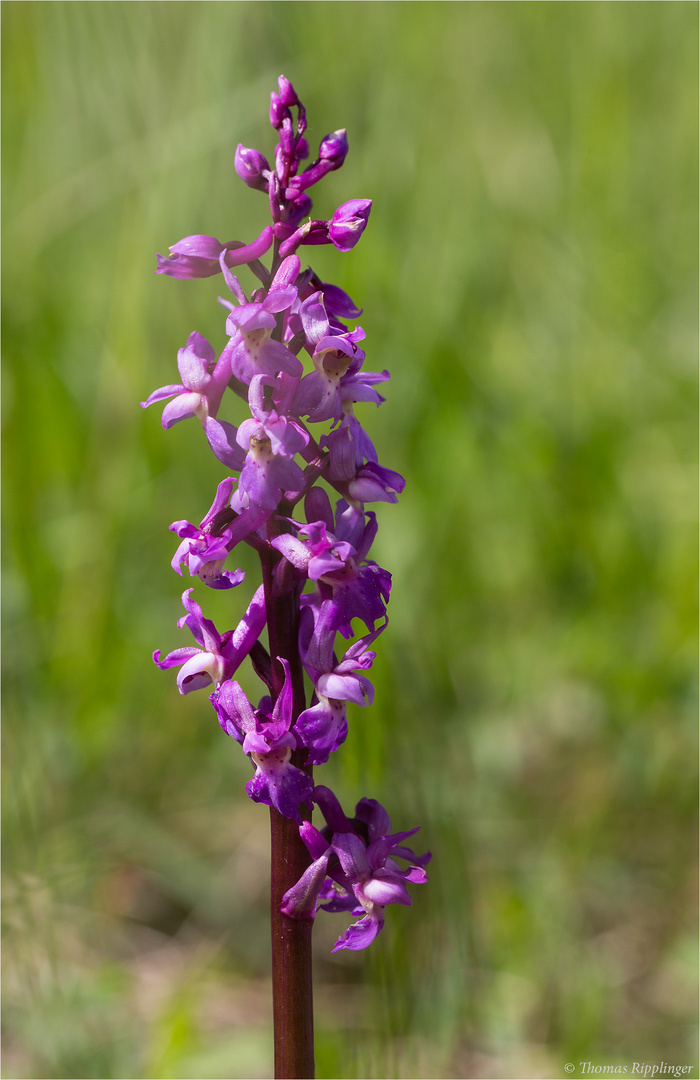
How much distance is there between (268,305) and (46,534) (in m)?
2.73

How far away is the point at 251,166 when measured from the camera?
1.31 metres

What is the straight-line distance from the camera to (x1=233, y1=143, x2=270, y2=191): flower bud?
1295mm

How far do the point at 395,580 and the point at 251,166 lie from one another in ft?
7.09

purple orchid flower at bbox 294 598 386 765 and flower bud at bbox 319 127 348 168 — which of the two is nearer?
purple orchid flower at bbox 294 598 386 765

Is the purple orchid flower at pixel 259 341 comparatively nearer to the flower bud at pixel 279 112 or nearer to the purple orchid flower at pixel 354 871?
the flower bud at pixel 279 112

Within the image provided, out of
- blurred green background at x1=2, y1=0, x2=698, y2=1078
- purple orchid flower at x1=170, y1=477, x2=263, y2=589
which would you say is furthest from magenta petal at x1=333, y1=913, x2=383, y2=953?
blurred green background at x1=2, y1=0, x2=698, y2=1078

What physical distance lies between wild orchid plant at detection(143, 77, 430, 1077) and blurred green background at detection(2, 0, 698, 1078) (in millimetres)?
650

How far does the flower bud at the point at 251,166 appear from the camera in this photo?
129 cm

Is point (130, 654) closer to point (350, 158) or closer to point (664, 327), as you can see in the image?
point (350, 158)

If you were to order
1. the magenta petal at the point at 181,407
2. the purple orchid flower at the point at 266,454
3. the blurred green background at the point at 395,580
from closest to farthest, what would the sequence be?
the purple orchid flower at the point at 266,454
the magenta petal at the point at 181,407
the blurred green background at the point at 395,580

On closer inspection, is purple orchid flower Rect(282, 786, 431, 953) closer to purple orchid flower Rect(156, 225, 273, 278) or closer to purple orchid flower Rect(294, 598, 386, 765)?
purple orchid flower Rect(294, 598, 386, 765)

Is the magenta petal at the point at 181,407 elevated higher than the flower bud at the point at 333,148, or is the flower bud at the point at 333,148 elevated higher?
the flower bud at the point at 333,148

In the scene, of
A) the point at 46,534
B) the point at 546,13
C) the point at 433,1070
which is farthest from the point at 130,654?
the point at 546,13

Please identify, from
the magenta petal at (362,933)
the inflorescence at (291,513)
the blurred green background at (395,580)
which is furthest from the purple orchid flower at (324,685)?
the blurred green background at (395,580)
